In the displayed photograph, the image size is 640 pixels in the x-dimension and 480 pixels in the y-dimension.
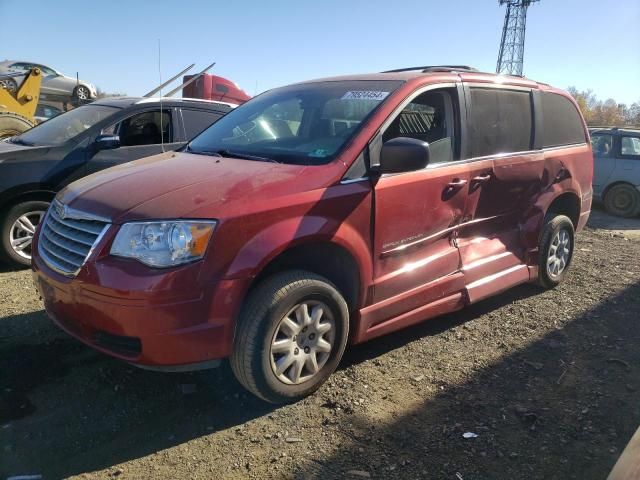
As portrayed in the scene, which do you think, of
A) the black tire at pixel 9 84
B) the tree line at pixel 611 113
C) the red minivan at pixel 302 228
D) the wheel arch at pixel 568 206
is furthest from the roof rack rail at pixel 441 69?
the tree line at pixel 611 113

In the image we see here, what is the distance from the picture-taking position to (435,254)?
367cm

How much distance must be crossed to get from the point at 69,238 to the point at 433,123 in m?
2.59

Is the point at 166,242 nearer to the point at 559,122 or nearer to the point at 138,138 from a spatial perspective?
the point at 138,138

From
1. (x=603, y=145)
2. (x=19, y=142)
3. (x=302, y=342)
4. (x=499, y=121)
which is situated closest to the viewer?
(x=302, y=342)

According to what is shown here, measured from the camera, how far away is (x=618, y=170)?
1000cm

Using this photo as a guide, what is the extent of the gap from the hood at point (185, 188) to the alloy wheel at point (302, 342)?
0.67 meters

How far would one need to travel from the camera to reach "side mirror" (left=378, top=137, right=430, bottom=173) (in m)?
3.08

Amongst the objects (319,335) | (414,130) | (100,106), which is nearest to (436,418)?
(319,335)

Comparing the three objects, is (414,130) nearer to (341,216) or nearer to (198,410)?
(341,216)

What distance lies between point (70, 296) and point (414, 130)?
8.25ft

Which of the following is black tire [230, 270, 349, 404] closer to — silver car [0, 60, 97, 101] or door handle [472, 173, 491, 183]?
door handle [472, 173, 491, 183]

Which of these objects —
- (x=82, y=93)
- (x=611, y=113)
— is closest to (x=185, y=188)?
(x=82, y=93)

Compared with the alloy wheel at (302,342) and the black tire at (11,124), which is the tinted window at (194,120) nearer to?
the alloy wheel at (302,342)

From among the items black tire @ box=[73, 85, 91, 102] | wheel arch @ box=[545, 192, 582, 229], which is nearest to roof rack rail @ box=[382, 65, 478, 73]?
wheel arch @ box=[545, 192, 582, 229]
